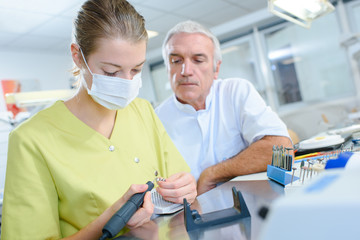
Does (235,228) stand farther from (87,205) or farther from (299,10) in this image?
(299,10)

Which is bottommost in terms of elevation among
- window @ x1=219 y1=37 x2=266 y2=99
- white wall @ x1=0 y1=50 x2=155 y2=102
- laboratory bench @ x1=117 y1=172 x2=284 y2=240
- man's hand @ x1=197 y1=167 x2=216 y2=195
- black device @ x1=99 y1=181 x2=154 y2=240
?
man's hand @ x1=197 y1=167 x2=216 y2=195

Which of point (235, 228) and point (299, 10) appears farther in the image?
point (299, 10)

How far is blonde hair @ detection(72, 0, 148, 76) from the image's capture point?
3.19 ft

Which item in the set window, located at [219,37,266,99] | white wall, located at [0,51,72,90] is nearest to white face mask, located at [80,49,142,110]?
white wall, located at [0,51,72,90]

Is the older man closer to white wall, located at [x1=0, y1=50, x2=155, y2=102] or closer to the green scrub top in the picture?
the green scrub top

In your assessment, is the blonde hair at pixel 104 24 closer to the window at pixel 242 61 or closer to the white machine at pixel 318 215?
the white machine at pixel 318 215

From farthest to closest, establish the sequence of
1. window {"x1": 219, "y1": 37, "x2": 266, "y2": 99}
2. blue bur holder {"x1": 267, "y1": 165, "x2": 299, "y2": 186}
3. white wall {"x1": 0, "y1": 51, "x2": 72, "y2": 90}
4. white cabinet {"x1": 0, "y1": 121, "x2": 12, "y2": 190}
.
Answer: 1. window {"x1": 219, "y1": 37, "x2": 266, "y2": 99}
2. white wall {"x1": 0, "y1": 51, "x2": 72, "y2": 90}
3. white cabinet {"x1": 0, "y1": 121, "x2": 12, "y2": 190}
4. blue bur holder {"x1": 267, "y1": 165, "x2": 299, "y2": 186}

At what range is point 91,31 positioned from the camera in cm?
98

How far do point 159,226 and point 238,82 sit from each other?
3.59 ft

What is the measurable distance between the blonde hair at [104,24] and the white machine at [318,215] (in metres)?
0.82

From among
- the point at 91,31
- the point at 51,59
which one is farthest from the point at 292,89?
the point at 91,31

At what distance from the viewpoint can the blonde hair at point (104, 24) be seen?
97 centimetres

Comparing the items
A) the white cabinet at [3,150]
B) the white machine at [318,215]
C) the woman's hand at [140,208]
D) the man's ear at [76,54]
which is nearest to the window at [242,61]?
the white cabinet at [3,150]

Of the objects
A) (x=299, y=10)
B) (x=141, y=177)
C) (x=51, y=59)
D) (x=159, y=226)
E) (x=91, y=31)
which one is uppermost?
(x=51, y=59)
